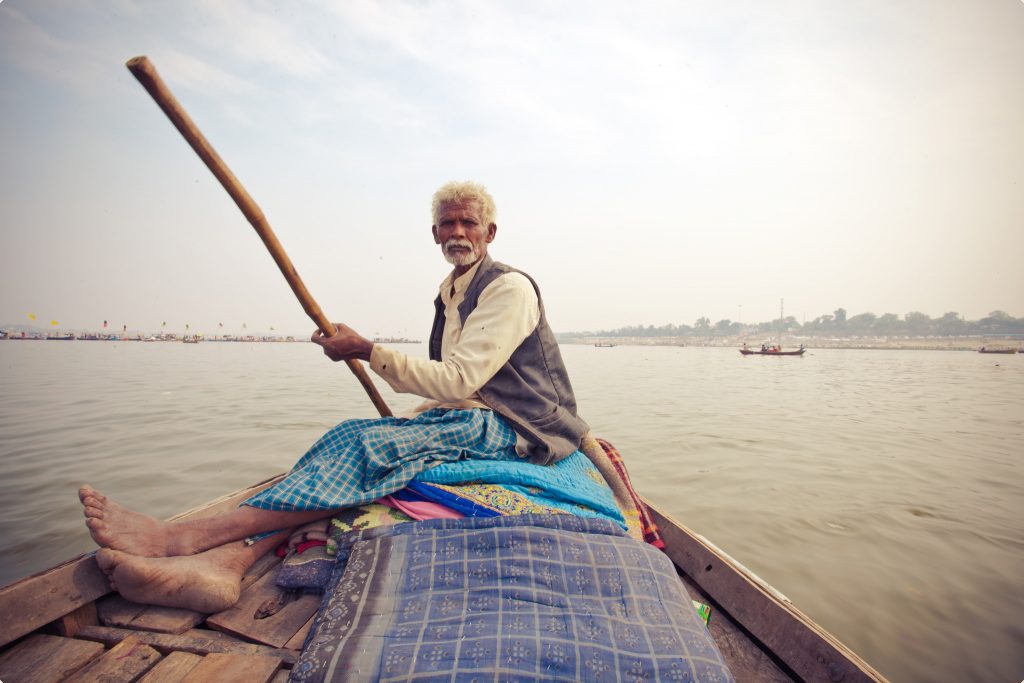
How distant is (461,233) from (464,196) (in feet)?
0.75

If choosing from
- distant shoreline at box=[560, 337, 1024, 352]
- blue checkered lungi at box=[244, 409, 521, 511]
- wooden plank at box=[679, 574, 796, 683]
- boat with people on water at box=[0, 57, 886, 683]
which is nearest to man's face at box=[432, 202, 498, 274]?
blue checkered lungi at box=[244, 409, 521, 511]

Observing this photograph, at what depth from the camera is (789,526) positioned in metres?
3.66

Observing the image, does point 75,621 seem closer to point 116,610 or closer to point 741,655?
point 116,610

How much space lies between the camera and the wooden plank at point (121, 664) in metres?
1.22

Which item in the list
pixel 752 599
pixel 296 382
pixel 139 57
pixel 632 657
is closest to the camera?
pixel 632 657

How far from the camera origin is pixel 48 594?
1.40m

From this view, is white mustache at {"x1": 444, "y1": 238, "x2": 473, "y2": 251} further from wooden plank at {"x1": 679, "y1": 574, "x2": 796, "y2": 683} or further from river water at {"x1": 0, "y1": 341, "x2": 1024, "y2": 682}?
river water at {"x1": 0, "y1": 341, "x2": 1024, "y2": 682}

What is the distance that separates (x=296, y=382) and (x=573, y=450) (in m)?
12.8

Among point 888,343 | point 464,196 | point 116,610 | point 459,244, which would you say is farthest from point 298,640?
point 888,343

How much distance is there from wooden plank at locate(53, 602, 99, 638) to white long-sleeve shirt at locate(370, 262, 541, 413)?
50.2 inches

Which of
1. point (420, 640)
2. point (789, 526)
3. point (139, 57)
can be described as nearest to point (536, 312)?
point (420, 640)

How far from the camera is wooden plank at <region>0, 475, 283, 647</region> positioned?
52.9 inches

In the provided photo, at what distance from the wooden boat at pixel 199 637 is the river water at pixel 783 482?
119 cm

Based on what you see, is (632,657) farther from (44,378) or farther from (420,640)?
(44,378)
